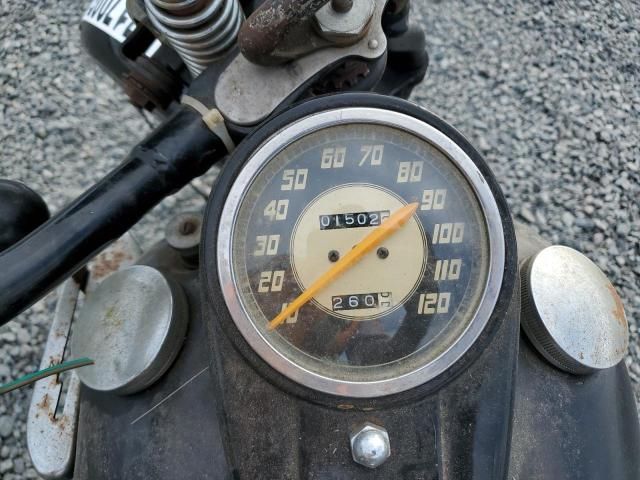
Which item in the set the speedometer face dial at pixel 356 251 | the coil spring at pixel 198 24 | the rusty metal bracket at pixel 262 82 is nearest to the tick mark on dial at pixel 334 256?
the speedometer face dial at pixel 356 251

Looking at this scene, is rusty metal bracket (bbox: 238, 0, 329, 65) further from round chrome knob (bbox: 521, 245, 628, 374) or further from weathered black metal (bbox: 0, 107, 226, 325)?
round chrome knob (bbox: 521, 245, 628, 374)

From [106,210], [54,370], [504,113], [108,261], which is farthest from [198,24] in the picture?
[504,113]

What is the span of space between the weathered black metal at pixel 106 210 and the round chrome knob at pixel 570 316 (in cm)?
52

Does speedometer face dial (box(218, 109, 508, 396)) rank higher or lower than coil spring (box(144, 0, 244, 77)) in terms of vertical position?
lower

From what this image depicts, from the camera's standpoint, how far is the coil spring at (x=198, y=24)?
0.80 meters

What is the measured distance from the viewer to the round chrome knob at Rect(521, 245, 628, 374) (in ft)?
2.97

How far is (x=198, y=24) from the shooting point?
32.5 inches

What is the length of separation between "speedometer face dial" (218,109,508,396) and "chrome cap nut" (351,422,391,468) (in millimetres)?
47

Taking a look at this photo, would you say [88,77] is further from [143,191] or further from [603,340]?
[603,340]

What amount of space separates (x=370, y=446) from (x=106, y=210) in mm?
458

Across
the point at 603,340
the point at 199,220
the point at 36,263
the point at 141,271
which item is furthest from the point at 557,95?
the point at 36,263

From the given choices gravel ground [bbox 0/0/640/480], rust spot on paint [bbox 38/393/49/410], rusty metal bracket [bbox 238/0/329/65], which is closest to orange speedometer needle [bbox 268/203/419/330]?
rusty metal bracket [bbox 238/0/329/65]

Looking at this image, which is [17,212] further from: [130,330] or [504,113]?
[504,113]

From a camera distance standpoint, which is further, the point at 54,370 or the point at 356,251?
the point at 54,370
